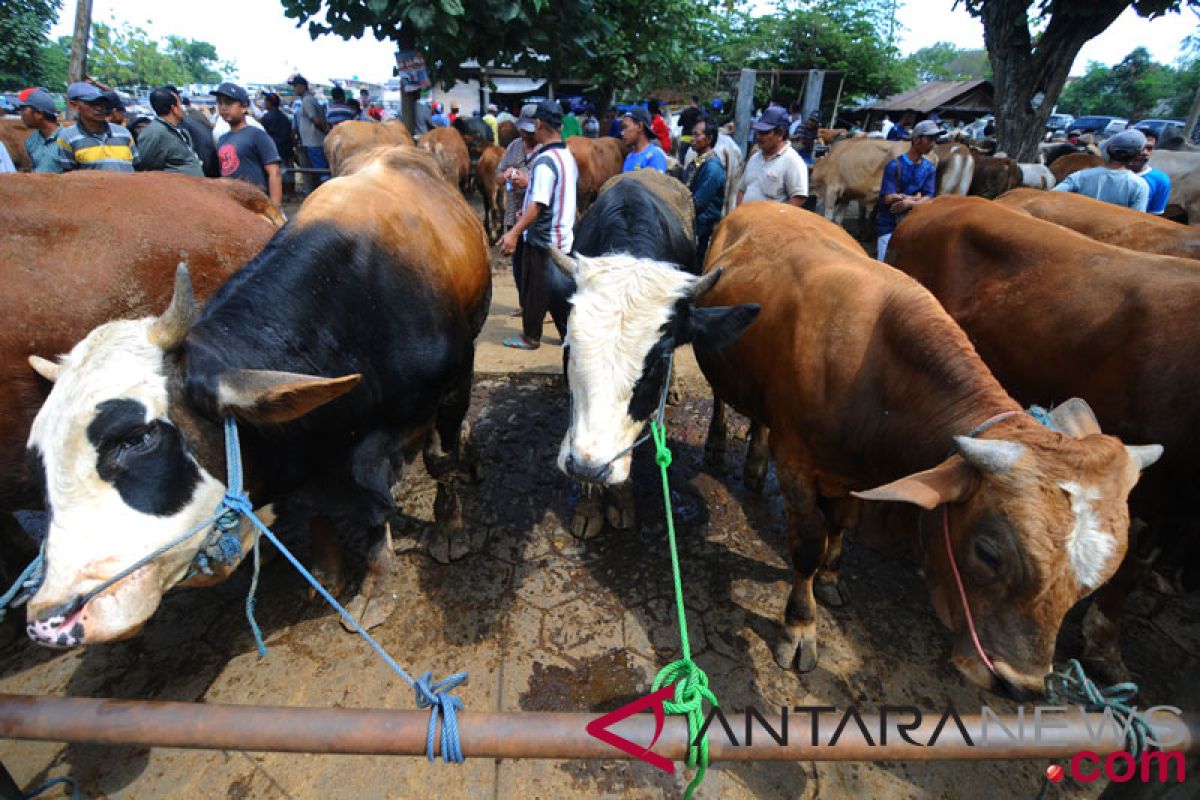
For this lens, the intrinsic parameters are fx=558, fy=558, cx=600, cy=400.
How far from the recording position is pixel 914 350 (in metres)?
2.40

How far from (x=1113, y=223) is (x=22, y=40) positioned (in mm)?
45541

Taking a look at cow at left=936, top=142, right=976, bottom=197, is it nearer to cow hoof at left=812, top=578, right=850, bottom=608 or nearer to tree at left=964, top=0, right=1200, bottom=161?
tree at left=964, top=0, right=1200, bottom=161

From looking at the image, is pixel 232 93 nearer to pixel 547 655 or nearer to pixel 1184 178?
pixel 547 655

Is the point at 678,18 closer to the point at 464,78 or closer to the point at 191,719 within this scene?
the point at 464,78

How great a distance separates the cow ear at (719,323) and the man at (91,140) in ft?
17.5

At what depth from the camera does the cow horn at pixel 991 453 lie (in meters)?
1.79

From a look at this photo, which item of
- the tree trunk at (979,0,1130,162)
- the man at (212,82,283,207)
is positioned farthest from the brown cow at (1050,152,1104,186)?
the man at (212,82,283,207)

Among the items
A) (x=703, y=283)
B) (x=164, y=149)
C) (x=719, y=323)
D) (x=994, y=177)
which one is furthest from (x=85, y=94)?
(x=994, y=177)

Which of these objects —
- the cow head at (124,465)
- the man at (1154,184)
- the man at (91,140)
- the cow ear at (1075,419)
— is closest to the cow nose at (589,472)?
the cow head at (124,465)

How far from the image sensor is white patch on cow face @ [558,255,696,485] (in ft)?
8.79

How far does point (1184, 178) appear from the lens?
10.2m

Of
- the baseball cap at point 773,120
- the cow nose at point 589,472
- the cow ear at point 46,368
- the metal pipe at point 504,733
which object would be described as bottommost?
the cow nose at point 589,472

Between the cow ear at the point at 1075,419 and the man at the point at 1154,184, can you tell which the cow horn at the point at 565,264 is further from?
the man at the point at 1154,184

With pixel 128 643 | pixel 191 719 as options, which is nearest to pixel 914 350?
pixel 191 719
